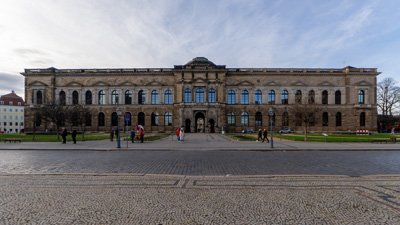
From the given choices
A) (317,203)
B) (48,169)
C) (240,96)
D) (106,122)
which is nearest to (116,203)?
(317,203)

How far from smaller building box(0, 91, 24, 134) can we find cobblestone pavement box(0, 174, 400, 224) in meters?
103

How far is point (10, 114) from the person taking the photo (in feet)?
274

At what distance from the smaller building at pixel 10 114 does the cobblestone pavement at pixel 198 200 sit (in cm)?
10261

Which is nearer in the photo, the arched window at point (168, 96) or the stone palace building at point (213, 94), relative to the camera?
the stone palace building at point (213, 94)

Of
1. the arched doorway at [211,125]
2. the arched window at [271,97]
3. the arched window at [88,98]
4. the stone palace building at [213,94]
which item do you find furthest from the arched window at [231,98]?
the arched window at [88,98]

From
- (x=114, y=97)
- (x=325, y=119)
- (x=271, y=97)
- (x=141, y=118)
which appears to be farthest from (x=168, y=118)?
(x=325, y=119)

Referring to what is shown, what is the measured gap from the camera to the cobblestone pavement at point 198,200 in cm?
416

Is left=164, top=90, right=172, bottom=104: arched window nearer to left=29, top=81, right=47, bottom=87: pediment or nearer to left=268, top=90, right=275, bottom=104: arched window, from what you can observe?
left=268, top=90, right=275, bottom=104: arched window

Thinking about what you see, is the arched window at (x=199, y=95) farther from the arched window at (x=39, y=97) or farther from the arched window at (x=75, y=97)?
the arched window at (x=39, y=97)

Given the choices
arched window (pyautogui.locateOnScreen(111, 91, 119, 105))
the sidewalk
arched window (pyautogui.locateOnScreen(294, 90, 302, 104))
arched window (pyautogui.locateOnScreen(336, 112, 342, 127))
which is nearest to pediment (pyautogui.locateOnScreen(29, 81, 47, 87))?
arched window (pyautogui.locateOnScreen(111, 91, 119, 105))

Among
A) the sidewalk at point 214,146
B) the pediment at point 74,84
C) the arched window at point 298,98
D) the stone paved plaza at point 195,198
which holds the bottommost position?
the sidewalk at point 214,146

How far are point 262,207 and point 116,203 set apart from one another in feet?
11.4

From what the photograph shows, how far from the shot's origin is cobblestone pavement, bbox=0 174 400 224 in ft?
13.6

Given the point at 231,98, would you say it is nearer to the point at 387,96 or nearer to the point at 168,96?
the point at 168,96
